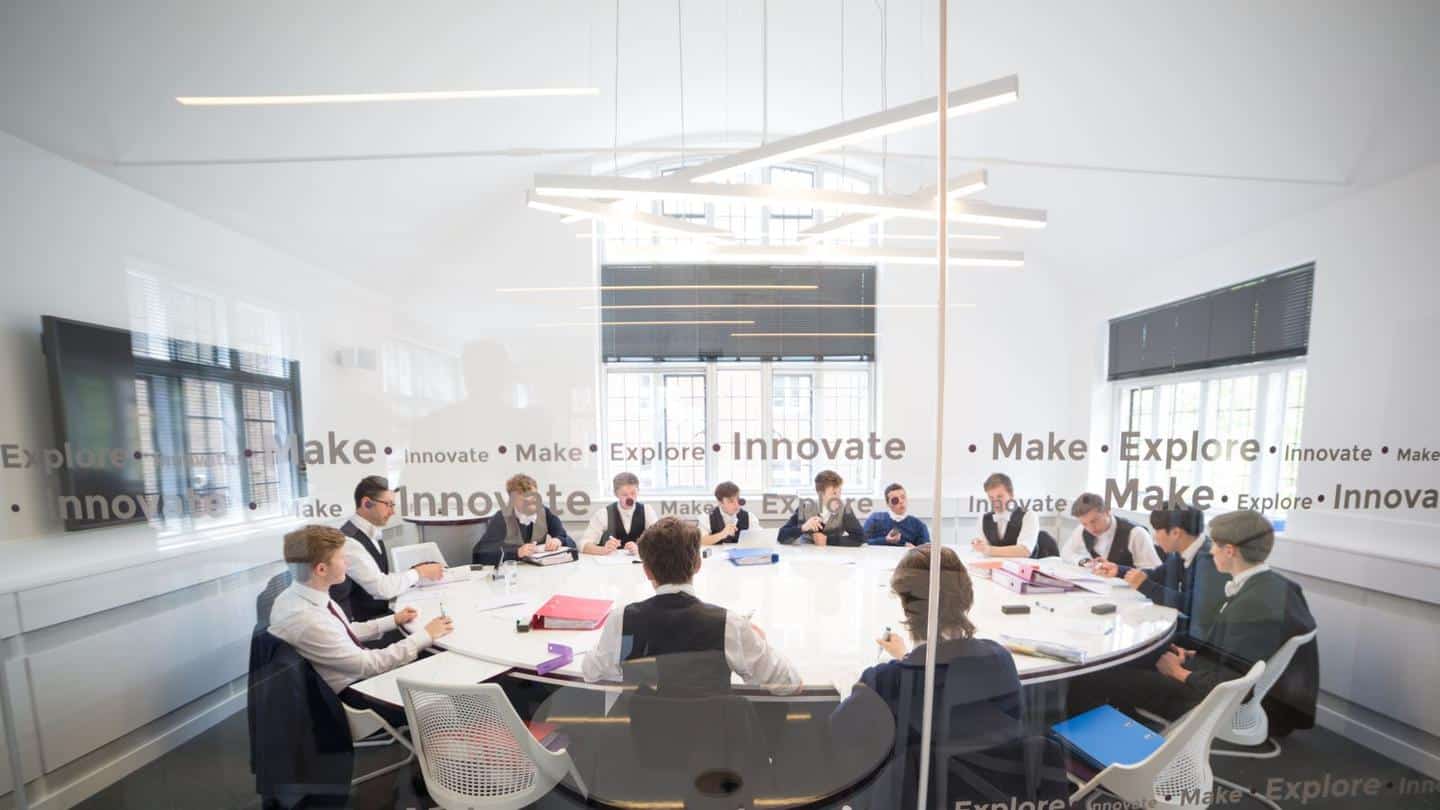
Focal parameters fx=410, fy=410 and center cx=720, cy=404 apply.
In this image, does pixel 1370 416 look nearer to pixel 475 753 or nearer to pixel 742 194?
pixel 742 194

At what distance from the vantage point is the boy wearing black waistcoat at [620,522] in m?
1.83

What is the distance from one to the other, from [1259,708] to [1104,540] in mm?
739

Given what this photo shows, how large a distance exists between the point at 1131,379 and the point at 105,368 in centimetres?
369

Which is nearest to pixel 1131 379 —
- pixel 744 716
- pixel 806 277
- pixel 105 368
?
pixel 806 277

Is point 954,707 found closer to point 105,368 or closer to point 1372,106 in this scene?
point 1372,106

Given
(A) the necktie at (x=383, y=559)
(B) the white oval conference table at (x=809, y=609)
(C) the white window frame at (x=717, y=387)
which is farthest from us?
(A) the necktie at (x=383, y=559)

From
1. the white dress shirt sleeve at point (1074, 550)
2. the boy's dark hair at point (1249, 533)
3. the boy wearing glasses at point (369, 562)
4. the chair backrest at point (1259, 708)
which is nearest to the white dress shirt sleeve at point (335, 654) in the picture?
the boy wearing glasses at point (369, 562)

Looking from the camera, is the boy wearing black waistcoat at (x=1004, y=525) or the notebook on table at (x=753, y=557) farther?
the notebook on table at (x=753, y=557)

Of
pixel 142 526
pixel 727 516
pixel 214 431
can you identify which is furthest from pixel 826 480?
pixel 142 526

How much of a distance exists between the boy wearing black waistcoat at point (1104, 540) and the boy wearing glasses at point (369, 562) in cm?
281

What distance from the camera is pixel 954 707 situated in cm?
122

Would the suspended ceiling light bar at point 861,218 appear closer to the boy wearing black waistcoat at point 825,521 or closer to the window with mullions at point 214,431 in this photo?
the boy wearing black waistcoat at point 825,521

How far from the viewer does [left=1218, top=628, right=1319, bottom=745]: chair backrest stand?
1584 millimetres

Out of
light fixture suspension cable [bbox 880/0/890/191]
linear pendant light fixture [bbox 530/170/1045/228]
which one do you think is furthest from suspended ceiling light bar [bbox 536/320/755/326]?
light fixture suspension cable [bbox 880/0/890/191]
